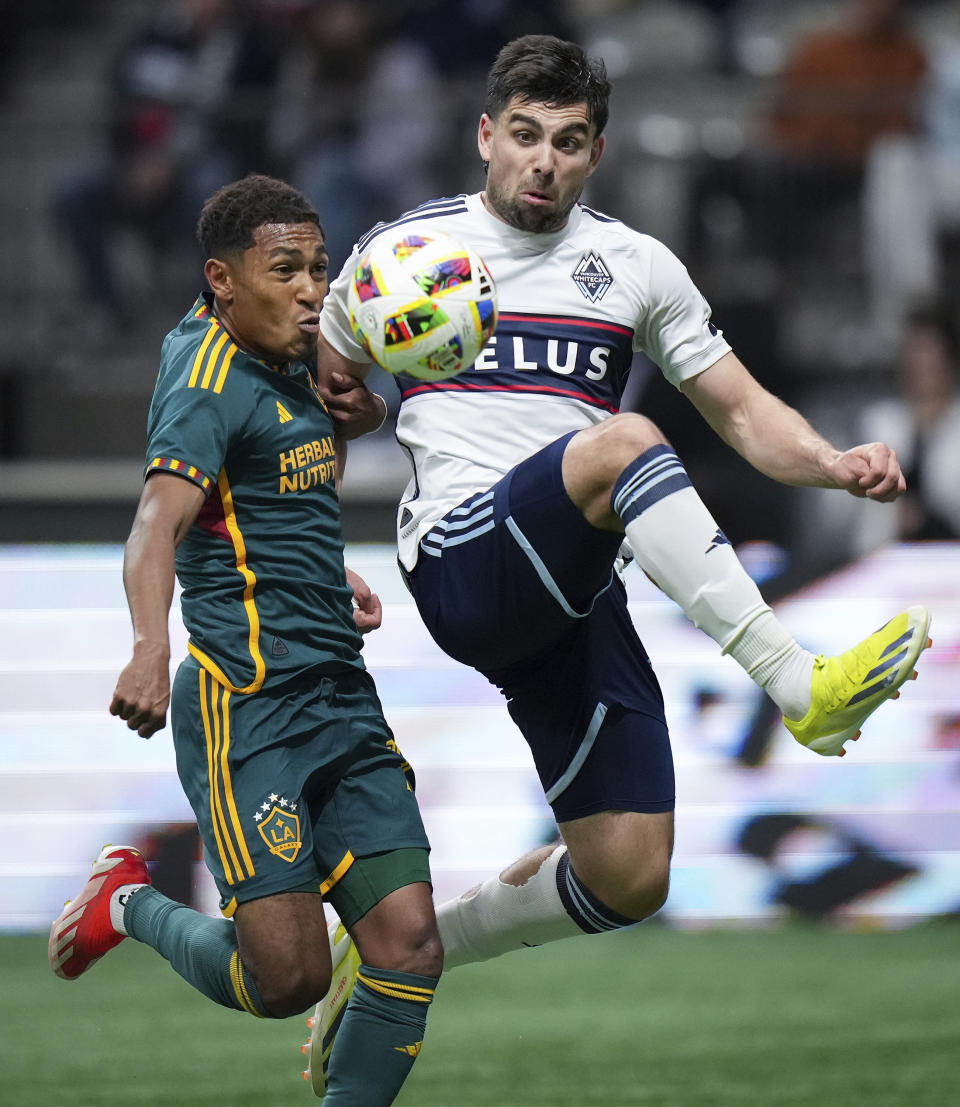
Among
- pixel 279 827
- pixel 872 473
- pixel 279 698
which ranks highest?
pixel 872 473

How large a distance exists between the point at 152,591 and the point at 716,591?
41.6 inches

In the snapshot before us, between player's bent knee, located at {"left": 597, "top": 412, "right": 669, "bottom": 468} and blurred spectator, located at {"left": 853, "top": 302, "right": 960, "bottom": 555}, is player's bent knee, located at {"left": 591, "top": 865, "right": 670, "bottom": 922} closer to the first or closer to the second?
player's bent knee, located at {"left": 597, "top": 412, "right": 669, "bottom": 468}

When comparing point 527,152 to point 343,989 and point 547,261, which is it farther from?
point 343,989

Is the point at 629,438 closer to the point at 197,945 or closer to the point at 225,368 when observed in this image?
the point at 225,368

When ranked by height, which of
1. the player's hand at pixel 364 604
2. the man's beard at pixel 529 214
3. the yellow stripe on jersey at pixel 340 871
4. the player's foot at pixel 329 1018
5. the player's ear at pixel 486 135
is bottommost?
the player's foot at pixel 329 1018

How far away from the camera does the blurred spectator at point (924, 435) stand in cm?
749

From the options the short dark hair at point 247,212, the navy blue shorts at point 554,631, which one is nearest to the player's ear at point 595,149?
the short dark hair at point 247,212

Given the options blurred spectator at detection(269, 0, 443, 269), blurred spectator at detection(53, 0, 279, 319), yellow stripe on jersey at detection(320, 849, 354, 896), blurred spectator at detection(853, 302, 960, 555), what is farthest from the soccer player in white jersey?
blurred spectator at detection(53, 0, 279, 319)

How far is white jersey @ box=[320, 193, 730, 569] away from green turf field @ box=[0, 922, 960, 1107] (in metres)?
1.62

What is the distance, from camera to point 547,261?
4.02 metres

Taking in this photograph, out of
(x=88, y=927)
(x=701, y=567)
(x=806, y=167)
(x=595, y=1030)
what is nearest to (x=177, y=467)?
(x=701, y=567)

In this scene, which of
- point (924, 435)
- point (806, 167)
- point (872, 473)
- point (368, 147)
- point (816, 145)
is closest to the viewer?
point (872, 473)

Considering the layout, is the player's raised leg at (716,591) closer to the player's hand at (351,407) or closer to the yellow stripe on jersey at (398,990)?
the player's hand at (351,407)

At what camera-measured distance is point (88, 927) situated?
4098mm
